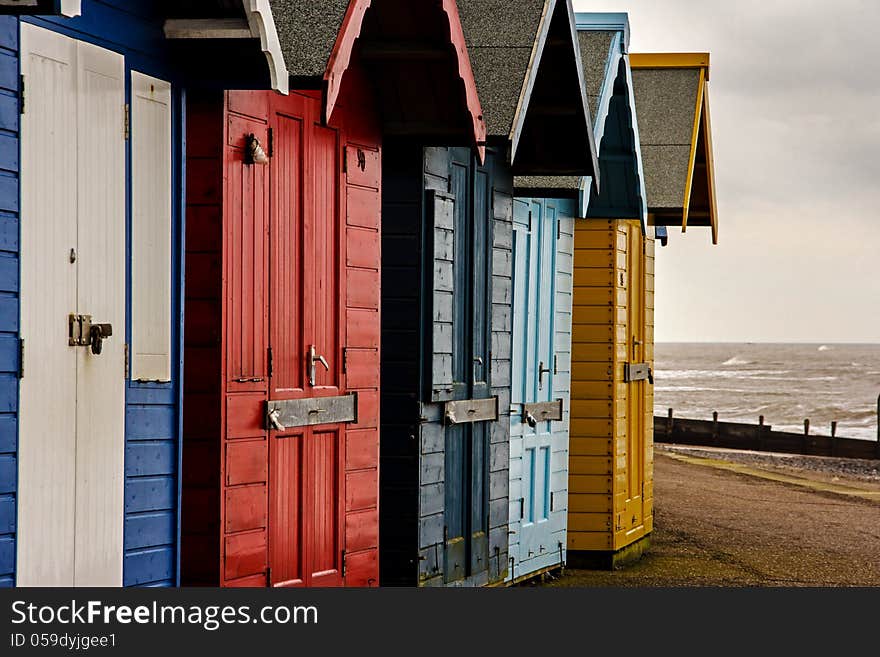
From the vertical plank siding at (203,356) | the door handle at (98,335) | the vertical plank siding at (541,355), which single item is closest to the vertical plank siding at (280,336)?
the vertical plank siding at (203,356)

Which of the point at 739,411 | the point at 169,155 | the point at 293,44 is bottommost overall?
the point at 739,411

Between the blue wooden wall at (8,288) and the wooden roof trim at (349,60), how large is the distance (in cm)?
133

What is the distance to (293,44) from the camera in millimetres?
5766

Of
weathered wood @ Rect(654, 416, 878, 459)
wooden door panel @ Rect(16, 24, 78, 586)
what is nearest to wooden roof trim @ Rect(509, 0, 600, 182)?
wooden door panel @ Rect(16, 24, 78, 586)

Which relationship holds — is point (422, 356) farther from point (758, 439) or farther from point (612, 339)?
point (758, 439)

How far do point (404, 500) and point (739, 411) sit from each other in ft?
182

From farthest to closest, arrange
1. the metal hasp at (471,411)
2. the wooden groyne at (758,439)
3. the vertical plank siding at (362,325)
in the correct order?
the wooden groyne at (758,439) → the metal hasp at (471,411) → the vertical plank siding at (362,325)

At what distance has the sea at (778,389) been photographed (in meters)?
56.6

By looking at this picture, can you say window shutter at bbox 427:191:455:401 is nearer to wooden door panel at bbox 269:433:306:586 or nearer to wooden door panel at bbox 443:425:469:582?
wooden door panel at bbox 443:425:469:582

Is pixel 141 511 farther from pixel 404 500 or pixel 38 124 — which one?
pixel 404 500

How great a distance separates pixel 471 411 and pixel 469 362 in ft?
0.96

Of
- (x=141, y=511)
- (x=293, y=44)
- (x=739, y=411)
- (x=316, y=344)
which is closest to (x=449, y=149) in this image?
(x=316, y=344)

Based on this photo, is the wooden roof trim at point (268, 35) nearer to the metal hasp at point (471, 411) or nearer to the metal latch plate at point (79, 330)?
the metal latch plate at point (79, 330)

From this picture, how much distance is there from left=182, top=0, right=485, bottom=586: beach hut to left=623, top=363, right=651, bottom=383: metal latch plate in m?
4.21
